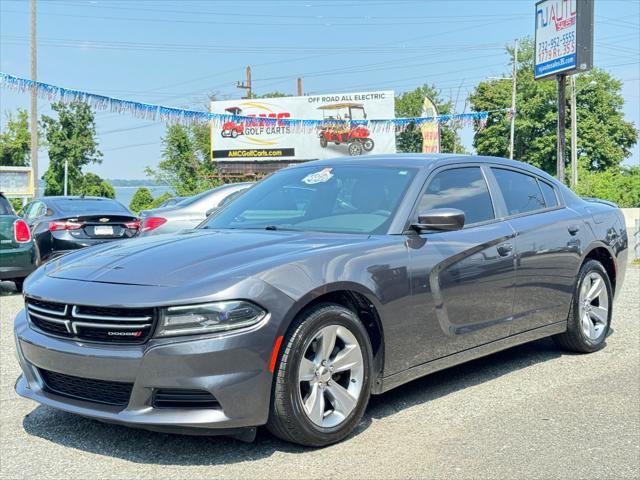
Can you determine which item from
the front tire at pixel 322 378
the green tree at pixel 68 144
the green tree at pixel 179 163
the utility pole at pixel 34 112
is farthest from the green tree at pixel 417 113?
the front tire at pixel 322 378

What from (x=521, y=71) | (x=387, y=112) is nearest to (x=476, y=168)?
(x=387, y=112)

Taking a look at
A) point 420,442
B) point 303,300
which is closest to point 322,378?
point 303,300

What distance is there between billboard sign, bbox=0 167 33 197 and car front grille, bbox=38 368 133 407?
28676 millimetres

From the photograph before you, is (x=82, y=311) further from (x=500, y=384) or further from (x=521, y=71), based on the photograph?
(x=521, y=71)

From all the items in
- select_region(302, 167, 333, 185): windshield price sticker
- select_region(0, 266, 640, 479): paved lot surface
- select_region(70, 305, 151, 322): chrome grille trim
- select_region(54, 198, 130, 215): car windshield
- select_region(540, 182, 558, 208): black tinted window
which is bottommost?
select_region(0, 266, 640, 479): paved lot surface

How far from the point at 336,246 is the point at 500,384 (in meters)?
1.91

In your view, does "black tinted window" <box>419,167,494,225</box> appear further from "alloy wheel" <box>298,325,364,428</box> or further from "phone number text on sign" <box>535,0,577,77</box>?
"phone number text on sign" <box>535,0,577,77</box>

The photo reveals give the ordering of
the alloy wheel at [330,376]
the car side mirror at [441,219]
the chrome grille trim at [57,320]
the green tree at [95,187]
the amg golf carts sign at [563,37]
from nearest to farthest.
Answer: the chrome grille trim at [57,320], the alloy wheel at [330,376], the car side mirror at [441,219], the amg golf carts sign at [563,37], the green tree at [95,187]

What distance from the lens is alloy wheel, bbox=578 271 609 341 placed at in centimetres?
622

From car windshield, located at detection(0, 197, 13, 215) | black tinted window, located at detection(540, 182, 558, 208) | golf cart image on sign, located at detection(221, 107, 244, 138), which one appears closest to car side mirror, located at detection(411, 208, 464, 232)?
black tinted window, located at detection(540, 182, 558, 208)

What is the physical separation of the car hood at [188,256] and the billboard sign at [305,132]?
128 ft

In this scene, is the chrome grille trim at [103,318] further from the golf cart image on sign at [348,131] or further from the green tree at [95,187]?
the green tree at [95,187]

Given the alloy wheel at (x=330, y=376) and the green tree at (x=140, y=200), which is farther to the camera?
the green tree at (x=140, y=200)

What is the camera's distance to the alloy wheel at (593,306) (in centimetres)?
622
